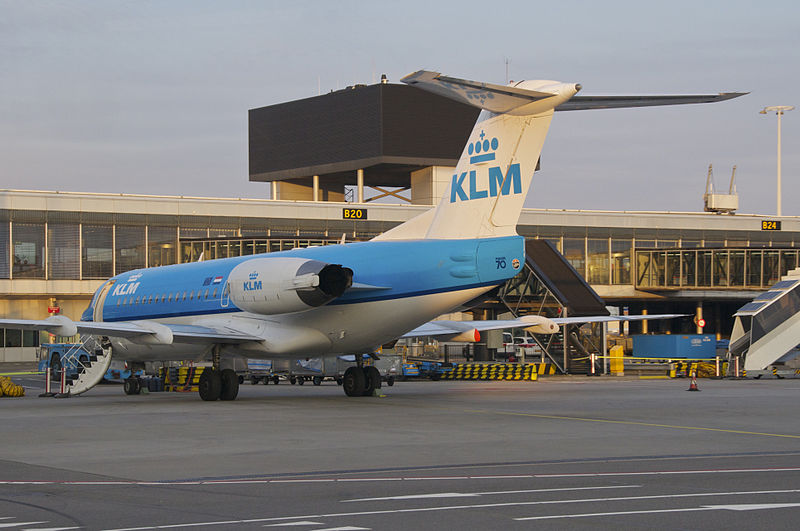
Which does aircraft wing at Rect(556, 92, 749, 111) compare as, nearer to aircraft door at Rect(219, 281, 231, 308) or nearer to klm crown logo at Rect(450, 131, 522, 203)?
klm crown logo at Rect(450, 131, 522, 203)

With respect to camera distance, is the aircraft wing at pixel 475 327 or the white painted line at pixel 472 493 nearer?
the white painted line at pixel 472 493

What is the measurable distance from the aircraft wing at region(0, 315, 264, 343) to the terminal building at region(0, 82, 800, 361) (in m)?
31.3

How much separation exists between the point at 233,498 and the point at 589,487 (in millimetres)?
3910

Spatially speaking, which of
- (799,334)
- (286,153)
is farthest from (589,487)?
(286,153)

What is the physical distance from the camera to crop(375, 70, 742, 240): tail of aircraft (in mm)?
22531

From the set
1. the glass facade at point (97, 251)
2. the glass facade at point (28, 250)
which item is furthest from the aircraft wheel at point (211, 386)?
the glass facade at point (28, 250)

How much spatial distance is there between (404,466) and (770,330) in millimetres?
34253

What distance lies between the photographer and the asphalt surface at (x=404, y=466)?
939 centimetres

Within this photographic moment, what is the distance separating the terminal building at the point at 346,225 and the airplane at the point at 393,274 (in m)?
30.8

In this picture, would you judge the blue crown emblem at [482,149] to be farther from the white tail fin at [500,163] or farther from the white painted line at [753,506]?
the white painted line at [753,506]

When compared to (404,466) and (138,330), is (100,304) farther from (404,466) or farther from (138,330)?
(404,466)

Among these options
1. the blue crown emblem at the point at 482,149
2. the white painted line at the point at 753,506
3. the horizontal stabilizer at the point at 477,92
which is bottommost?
the white painted line at the point at 753,506

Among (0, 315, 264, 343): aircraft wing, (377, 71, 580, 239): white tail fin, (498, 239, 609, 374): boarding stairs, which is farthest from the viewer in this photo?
(498, 239, 609, 374): boarding stairs

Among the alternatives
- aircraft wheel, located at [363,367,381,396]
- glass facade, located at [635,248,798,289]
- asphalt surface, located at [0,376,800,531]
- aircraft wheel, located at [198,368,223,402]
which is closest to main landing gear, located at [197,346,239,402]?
aircraft wheel, located at [198,368,223,402]
